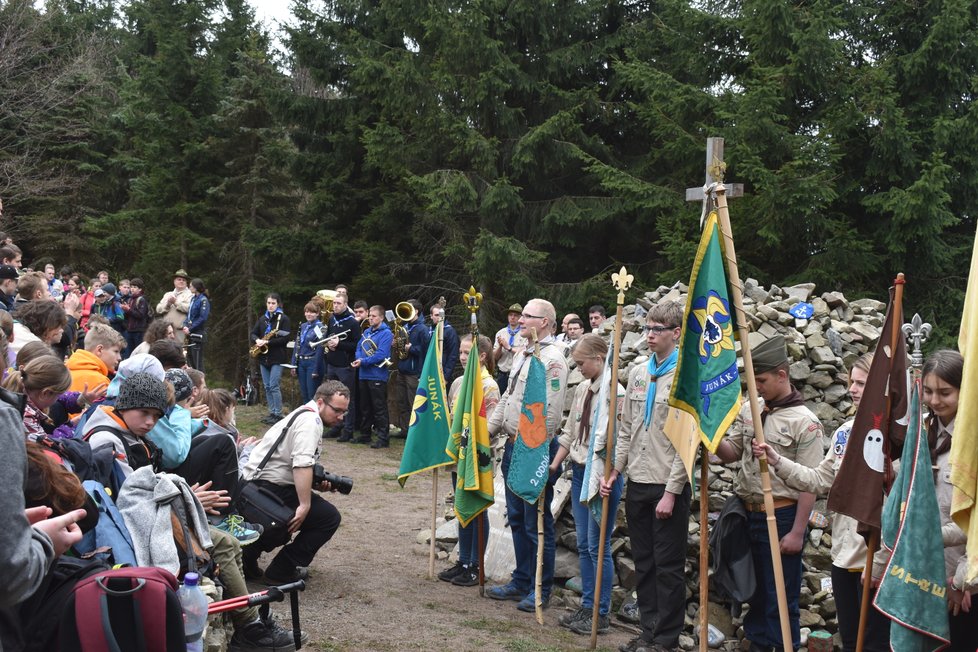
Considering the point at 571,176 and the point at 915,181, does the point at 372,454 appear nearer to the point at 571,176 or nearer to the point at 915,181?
the point at 571,176

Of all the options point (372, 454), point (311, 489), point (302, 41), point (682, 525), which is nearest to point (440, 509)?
point (372, 454)

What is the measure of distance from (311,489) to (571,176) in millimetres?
13364

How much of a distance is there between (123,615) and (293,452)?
→ 328cm

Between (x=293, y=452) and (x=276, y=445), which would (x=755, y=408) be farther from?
(x=276, y=445)

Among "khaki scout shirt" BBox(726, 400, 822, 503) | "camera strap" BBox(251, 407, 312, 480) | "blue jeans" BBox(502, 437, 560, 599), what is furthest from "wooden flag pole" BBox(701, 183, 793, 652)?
"camera strap" BBox(251, 407, 312, 480)

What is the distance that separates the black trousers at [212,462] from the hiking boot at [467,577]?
2.60 meters

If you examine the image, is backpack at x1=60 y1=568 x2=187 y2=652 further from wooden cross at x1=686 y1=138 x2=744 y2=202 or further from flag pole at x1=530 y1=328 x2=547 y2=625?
flag pole at x1=530 y1=328 x2=547 y2=625

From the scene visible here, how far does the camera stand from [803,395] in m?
8.91

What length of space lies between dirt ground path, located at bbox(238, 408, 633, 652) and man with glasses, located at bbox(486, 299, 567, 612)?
212mm

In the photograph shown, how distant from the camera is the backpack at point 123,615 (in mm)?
2840

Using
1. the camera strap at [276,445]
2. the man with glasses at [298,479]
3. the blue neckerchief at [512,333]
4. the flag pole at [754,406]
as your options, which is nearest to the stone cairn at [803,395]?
Result: the man with glasses at [298,479]

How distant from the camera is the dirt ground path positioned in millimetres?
5781

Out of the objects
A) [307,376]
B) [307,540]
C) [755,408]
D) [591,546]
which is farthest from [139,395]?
[307,376]

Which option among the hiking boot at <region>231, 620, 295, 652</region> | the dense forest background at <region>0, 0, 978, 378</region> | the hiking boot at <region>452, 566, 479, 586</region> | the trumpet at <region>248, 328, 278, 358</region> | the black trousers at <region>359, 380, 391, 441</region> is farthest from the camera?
the dense forest background at <region>0, 0, 978, 378</region>
